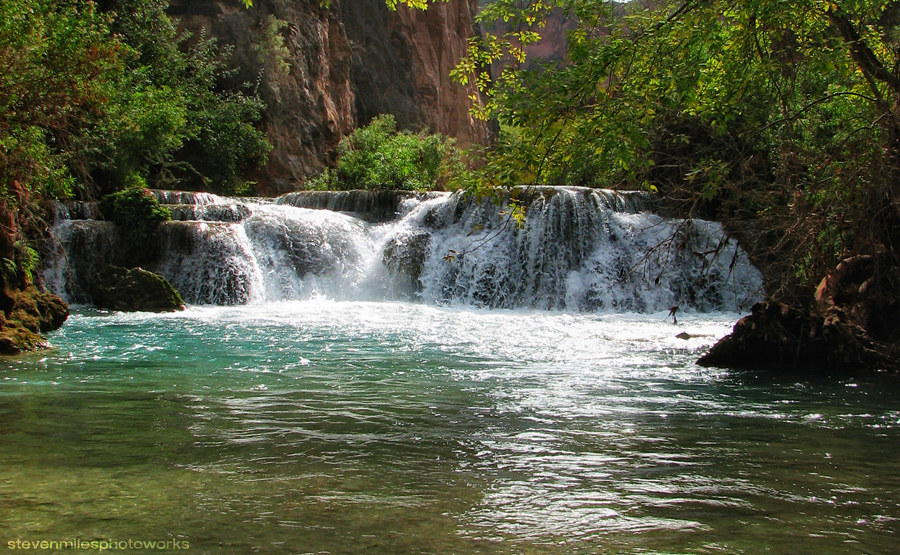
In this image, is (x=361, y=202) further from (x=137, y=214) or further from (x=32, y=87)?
(x=32, y=87)

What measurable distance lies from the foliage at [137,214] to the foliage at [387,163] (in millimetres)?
6943

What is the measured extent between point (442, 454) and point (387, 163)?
18.9 m

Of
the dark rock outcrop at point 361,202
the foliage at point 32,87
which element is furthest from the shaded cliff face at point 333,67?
the foliage at point 32,87

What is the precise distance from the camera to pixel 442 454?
13.9 feet

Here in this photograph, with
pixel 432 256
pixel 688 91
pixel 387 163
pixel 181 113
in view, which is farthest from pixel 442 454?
pixel 387 163

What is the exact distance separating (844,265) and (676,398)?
3530mm

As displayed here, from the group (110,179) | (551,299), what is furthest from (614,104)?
(110,179)

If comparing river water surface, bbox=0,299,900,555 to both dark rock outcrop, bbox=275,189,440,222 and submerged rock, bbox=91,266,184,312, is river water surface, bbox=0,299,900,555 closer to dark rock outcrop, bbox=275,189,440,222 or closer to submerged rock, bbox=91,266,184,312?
submerged rock, bbox=91,266,184,312

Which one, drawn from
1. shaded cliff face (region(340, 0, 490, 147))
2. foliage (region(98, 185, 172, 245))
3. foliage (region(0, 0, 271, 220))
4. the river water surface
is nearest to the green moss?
foliage (region(98, 185, 172, 245))

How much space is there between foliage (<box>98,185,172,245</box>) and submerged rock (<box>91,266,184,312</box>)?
1712 millimetres

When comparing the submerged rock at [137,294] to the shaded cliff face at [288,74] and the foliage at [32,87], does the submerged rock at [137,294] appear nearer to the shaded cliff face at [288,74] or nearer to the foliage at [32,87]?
the foliage at [32,87]

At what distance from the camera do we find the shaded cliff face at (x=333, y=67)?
79.3 ft

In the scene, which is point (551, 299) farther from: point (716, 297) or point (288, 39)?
point (288, 39)

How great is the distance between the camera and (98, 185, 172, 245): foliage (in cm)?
1573
